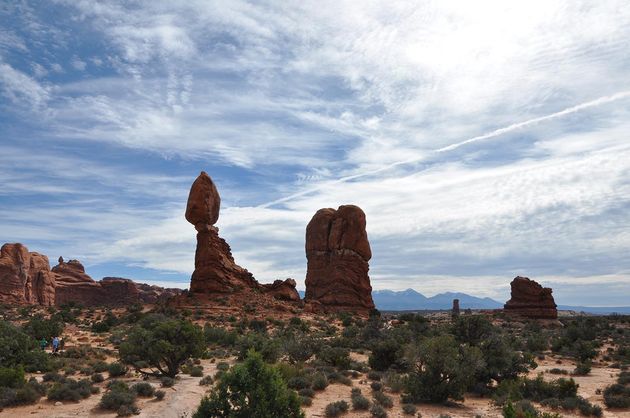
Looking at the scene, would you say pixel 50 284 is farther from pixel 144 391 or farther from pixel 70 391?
pixel 144 391

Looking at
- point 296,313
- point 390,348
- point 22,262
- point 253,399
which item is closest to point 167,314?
point 296,313

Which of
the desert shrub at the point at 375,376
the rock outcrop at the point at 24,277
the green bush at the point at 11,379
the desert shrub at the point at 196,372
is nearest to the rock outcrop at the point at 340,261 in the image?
the desert shrub at the point at 375,376

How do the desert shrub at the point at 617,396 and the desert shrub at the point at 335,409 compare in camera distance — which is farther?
the desert shrub at the point at 617,396

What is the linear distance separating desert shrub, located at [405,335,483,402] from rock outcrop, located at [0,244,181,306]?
65.1 metres

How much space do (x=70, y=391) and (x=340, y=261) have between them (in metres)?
43.7

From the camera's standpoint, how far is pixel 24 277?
7181 cm

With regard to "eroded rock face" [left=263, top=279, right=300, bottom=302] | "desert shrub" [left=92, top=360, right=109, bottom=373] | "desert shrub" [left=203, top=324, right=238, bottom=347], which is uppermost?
"eroded rock face" [left=263, top=279, right=300, bottom=302]

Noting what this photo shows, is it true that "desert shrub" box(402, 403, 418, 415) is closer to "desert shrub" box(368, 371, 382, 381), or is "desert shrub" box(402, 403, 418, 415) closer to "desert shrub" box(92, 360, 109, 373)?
"desert shrub" box(368, 371, 382, 381)

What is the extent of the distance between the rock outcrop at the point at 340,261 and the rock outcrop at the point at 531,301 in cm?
2087

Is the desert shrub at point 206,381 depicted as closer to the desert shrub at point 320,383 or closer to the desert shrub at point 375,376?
the desert shrub at point 320,383

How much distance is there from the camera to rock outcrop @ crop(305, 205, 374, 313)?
57.2 metres

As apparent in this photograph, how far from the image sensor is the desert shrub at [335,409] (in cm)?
1443

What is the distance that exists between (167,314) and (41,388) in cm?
2663

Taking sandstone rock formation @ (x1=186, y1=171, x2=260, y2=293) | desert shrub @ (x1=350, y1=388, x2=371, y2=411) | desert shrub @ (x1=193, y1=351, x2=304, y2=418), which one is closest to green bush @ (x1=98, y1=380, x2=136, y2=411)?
desert shrub @ (x1=193, y1=351, x2=304, y2=418)
